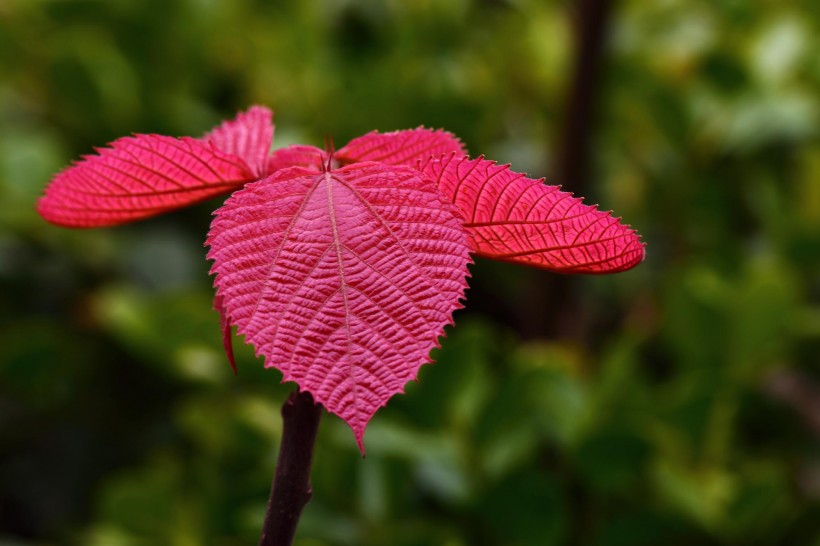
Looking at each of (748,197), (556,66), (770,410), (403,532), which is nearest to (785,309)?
(770,410)

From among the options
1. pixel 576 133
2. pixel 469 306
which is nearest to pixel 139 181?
pixel 576 133

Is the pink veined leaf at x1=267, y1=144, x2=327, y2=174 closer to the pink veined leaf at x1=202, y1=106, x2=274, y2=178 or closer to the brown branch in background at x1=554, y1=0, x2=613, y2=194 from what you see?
the pink veined leaf at x1=202, y1=106, x2=274, y2=178

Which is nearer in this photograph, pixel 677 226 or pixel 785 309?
pixel 785 309

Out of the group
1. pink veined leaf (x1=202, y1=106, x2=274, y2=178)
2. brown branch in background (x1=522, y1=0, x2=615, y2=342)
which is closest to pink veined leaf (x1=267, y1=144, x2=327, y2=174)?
pink veined leaf (x1=202, y1=106, x2=274, y2=178)

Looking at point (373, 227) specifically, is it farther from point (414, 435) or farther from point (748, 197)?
point (748, 197)

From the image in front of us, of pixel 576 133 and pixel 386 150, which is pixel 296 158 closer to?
pixel 386 150

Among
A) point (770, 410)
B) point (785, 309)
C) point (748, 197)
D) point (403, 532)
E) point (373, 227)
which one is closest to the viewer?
point (373, 227)

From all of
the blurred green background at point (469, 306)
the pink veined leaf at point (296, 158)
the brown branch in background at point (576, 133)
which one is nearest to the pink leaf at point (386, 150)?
the pink veined leaf at point (296, 158)
